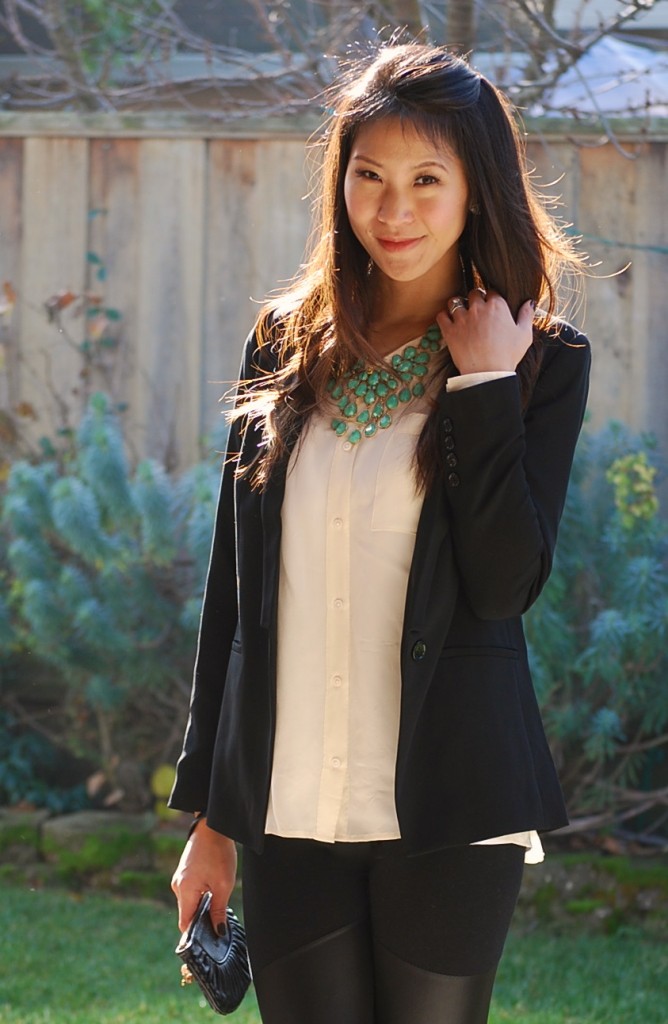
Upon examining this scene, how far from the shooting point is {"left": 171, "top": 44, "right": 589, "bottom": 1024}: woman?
199cm

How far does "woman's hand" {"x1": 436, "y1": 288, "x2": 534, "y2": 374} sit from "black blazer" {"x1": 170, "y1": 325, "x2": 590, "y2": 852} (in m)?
0.05

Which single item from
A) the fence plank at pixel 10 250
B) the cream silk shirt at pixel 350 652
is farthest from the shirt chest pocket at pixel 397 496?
the fence plank at pixel 10 250

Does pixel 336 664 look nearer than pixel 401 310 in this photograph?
Yes

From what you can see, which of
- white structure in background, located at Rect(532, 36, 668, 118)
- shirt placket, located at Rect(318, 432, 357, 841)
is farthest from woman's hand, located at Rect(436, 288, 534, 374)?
white structure in background, located at Rect(532, 36, 668, 118)

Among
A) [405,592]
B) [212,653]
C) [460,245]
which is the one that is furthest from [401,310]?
[212,653]

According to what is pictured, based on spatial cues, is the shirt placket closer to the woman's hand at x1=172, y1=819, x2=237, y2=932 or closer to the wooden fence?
the woman's hand at x1=172, y1=819, x2=237, y2=932

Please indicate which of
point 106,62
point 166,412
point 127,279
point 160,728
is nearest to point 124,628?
point 160,728

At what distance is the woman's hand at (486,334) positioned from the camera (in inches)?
80.1

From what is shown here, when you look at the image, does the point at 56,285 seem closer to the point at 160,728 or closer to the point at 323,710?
the point at 160,728

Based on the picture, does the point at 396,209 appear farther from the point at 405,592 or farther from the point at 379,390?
the point at 405,592

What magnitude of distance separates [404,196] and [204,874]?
42.0 inches

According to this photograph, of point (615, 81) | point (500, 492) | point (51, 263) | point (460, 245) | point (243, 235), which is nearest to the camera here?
point (500, 492)

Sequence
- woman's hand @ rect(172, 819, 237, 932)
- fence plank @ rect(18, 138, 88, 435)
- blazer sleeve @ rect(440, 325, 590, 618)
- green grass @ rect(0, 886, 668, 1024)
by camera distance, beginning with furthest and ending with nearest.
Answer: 1. fence plank @ rect(18, 138, 88, 435)
2. green grass @ rect(0, 886, 668, 1024)
3. woman's hand @ rect(172, 819, 237, 932)
4. blazer sleeve @ rect(440, 325, 590, 618)

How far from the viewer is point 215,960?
214cm
